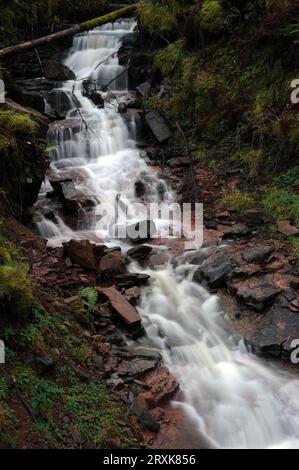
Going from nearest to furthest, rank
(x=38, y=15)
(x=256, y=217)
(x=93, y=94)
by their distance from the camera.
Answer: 1. (x=256, y=217)
2. (x=93, y=94)
3. (x=38, y=15)

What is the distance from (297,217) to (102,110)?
22.6ft

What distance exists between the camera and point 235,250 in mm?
7281

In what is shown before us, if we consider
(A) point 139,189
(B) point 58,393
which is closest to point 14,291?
(B) point 58,393

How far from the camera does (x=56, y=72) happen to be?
45.6 ft

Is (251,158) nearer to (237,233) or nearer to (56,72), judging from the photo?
(237,233)

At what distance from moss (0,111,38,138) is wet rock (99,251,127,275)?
234cm

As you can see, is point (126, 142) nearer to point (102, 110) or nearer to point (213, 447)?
point (102, 110)

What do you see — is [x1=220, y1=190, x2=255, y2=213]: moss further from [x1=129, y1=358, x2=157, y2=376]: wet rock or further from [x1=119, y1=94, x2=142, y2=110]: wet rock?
[x1=119, y1=94, x2=142, y2=110]: wet rock

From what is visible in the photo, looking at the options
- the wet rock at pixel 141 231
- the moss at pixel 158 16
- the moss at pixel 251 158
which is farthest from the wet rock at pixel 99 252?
the moss at pixel 158 16

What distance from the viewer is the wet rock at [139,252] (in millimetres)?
7531

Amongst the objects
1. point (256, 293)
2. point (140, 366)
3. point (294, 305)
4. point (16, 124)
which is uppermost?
point (16, 124)

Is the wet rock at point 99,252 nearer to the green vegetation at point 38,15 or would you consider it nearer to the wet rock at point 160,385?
the wet rock at point 160,385

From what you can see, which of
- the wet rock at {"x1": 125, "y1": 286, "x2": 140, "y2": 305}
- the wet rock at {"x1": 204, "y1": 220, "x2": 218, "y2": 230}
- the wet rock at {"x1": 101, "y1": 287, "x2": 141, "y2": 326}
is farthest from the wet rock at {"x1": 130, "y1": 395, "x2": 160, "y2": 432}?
the wet rock at {"x1": 204, "y1": 220, "x2": 218, "y2": 230}

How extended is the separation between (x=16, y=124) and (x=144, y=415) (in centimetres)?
472
